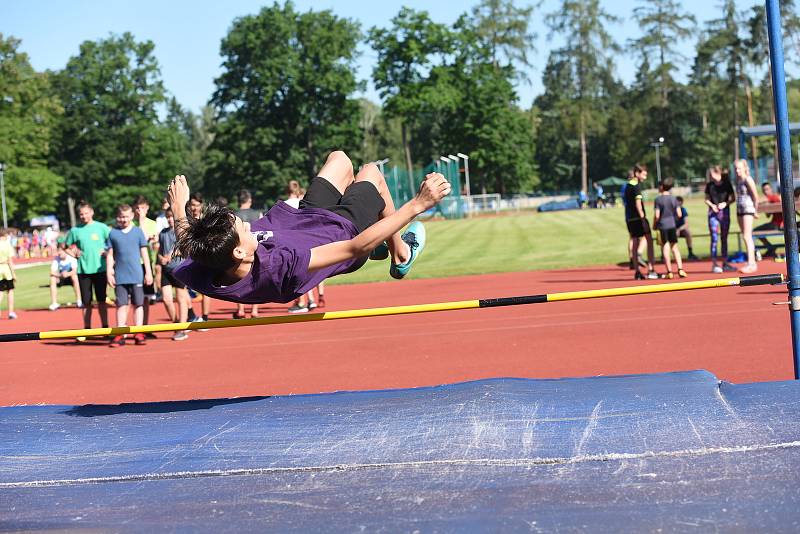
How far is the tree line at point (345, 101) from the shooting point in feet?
203

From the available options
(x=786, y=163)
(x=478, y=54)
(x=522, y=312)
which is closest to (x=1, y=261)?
(x=522, y=312)

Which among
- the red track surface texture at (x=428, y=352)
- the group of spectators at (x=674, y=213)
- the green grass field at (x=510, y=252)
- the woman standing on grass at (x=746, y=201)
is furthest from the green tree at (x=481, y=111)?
the red track surface texture at (x=428, y=352)

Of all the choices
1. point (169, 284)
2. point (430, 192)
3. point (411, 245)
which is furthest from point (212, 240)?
point (169, 284)

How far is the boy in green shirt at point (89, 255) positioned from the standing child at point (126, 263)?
0.32 meters

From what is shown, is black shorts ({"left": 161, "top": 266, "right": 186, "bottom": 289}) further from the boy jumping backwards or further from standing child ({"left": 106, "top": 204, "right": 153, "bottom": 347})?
the boy jumping backwards

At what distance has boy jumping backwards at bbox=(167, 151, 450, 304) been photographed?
178 inches

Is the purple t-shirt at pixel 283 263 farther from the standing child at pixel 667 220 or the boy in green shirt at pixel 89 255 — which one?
the standing child at pixel 667 220

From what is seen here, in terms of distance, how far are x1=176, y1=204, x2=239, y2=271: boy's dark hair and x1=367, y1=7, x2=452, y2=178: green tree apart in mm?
59072

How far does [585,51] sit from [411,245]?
67.8 metres

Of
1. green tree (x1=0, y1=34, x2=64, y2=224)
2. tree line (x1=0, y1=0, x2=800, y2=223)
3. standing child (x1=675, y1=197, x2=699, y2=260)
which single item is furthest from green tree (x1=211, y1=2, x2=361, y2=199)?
standing child (x1=675, y1=197, x2=699, y2=260)

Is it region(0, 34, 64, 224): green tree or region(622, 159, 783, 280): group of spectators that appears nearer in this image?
region(622, 159, 783, 280): group of spectators

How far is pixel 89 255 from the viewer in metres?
10.9

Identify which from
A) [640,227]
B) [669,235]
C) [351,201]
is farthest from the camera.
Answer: [640,227]

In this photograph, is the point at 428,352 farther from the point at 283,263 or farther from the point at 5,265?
the point at 5,265
